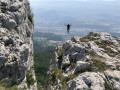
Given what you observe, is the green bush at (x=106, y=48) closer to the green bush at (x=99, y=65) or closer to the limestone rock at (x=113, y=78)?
the green bush at (x=99, y=65)

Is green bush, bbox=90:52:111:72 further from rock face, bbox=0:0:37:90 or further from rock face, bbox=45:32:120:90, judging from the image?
rock face, bbox=0:0:37:90

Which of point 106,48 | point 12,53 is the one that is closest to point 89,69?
point 106,48

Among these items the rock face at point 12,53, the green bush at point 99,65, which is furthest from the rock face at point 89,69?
the rock face at point 12,53

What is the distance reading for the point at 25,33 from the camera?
4091 cm

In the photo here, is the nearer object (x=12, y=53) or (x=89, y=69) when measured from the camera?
(x=89, y=69)

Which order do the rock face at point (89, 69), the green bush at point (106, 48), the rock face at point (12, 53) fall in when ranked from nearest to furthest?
the rock face at point (89, 69) → the rock face at point (12, 53) → the green bush at point (106, 48)

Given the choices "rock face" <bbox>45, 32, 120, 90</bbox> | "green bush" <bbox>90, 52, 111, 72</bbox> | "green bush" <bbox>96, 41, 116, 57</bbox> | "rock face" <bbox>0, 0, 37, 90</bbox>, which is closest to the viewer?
"rock face" <bbox>45, 32, 120, 90</bbox>

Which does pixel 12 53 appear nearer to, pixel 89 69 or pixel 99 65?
pixel 89 69

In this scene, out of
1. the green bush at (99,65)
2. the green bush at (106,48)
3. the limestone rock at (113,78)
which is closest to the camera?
the limestone rock at (113,78)

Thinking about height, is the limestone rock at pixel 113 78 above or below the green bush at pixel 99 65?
below

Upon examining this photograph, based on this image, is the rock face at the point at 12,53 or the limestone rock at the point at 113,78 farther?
the rock face at the point at 12,53

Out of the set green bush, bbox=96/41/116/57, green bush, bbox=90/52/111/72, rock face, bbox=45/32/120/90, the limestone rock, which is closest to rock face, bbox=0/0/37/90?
rock face, bbox=45/32/120/90

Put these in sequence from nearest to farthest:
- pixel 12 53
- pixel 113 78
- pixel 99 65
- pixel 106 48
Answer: pixel 113 78 → pixel 99 65 → pixel 12 53 → pixel 106 48

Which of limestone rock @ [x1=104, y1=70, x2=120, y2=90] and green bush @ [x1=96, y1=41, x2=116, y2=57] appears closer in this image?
limestone rock @ [x1=104, y1=70, x2=120, y2=90]
